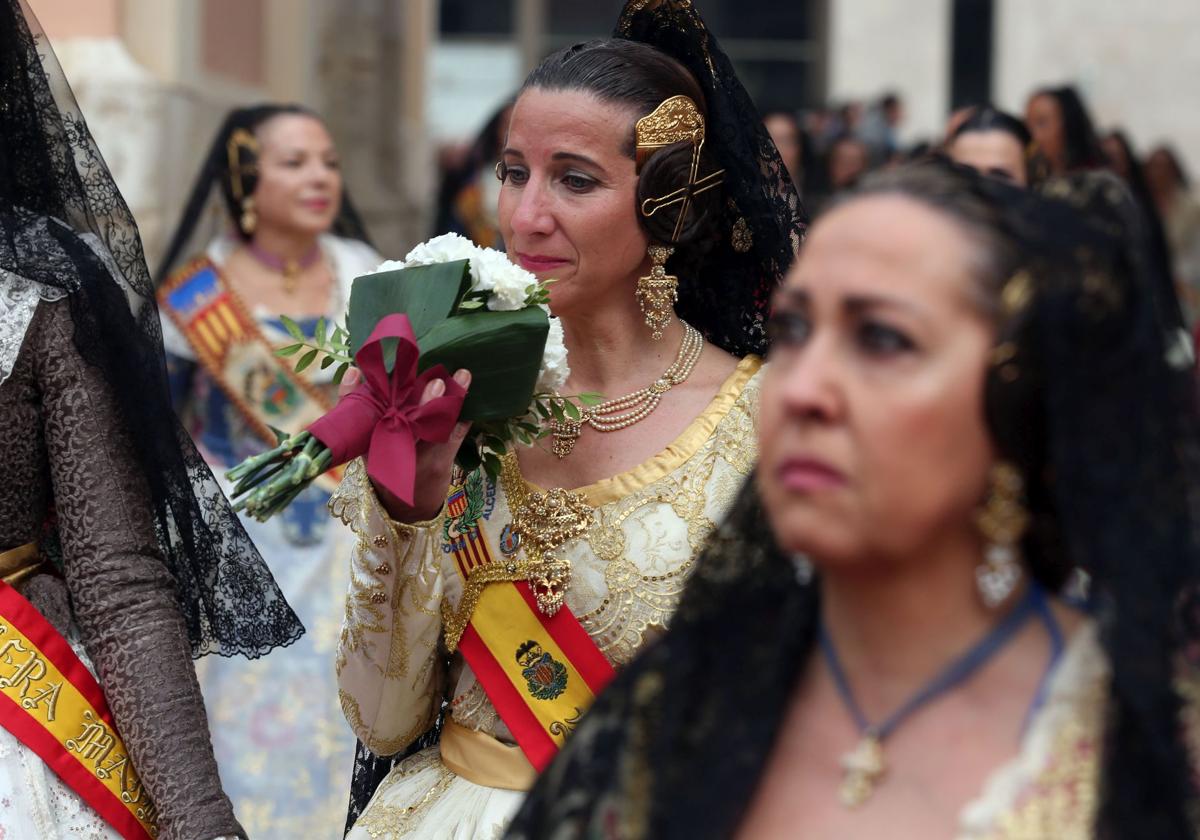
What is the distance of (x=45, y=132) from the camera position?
2961 millimetres

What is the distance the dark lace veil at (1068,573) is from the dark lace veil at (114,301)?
1145 millimetres

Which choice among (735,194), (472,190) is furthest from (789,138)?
(735,194)

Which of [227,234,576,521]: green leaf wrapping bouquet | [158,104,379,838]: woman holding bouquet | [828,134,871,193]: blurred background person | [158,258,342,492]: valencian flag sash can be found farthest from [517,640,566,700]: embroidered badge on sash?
[828,134,871,193]: blurred background person

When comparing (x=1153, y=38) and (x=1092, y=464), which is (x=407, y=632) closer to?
(x=1092, y=464)

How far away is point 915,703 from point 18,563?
60.7 inches

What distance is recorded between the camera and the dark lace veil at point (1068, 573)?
68.0 inches

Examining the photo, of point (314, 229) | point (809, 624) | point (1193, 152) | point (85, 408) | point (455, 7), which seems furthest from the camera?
point (455, 7)

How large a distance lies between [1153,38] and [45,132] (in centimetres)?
1812

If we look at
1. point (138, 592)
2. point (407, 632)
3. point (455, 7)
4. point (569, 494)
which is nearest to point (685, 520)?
point (569, 494)

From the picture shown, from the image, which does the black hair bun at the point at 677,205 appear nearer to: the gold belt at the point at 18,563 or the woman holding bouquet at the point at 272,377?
the gold belt at the point at 18,563

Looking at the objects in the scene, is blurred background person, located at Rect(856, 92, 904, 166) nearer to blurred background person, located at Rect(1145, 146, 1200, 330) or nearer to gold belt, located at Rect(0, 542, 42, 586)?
blurred background person, located at Rect(1145, 146, 1200, 330)

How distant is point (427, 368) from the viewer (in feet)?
9.02

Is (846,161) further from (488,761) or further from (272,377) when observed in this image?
(488,761)

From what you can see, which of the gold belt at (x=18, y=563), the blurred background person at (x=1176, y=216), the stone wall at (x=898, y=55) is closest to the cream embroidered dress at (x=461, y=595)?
the gold belt at (x=18, y=563)
